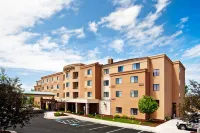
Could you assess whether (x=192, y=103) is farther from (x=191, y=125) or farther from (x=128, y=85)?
(x=128, y=85)

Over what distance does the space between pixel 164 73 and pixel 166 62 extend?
285cm

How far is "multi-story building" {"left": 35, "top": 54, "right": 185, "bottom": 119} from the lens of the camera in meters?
36.8

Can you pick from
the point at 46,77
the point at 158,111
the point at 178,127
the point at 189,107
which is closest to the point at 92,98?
the point at 158,111

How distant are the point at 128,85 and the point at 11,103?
1042 inches

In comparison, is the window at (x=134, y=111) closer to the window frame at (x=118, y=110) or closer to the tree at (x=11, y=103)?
the window frame at (x=118, y=110)

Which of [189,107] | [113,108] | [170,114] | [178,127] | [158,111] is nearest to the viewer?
[189,107]

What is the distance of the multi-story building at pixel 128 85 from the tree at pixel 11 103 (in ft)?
80.6

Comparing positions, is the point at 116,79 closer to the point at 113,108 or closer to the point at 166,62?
the point at 113,108

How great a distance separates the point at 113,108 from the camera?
4247cm

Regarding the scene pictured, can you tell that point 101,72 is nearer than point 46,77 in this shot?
Yes

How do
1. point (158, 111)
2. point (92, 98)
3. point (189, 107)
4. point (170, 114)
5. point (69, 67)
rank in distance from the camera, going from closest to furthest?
point (189, 107), point (158, 111), point (170, 114), point (92, 98), point (69, 67)

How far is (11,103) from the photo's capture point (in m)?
17.9

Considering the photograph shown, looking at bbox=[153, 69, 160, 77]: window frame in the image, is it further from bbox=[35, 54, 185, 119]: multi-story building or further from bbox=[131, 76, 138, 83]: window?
bbox=[131, 76, 138, 83]: window

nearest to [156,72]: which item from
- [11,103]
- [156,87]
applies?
[156,87]
